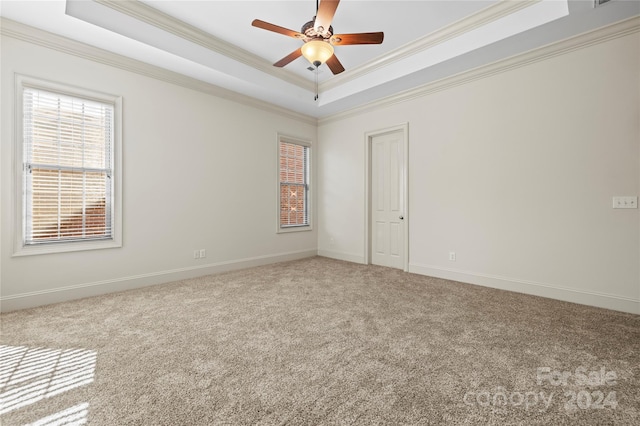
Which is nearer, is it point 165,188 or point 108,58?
point 108,58

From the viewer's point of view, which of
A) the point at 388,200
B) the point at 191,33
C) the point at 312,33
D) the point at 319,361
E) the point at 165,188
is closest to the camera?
the point at 319,361

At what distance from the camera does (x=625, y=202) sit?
2887 mm

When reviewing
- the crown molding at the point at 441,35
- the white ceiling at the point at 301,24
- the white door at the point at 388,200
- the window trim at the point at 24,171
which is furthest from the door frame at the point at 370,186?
the window trim at the point at 24,171

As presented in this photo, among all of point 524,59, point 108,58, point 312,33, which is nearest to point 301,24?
point 312,33

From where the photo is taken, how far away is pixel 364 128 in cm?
521

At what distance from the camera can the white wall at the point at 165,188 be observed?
2973 mm

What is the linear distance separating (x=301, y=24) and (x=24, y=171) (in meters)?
3.44

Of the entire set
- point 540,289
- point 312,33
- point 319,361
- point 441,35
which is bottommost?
point 319,361

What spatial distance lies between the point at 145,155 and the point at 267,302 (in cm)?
252

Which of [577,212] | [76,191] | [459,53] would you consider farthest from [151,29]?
[577,212]

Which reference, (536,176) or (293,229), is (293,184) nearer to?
(293,229)

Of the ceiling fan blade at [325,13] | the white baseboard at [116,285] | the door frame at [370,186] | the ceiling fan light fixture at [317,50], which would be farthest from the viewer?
the door frame at [370,186]

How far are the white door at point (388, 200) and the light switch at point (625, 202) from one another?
8.10 ft

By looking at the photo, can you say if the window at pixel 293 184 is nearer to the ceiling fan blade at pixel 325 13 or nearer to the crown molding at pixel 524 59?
the crown molding at pixel 524 59
